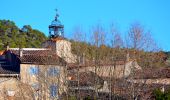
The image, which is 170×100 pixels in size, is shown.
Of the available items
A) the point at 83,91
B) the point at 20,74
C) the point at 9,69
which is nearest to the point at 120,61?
the point at 83,91

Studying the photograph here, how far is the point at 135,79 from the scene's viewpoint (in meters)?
26.1

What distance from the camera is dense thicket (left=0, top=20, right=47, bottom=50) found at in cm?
6657

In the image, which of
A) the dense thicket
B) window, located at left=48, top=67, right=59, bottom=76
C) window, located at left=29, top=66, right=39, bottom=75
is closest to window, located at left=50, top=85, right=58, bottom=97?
window, located at left=48, top=67, right=59, bottom=76

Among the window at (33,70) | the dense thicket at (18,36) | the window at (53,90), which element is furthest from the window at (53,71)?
the dense thicket at (18,36)

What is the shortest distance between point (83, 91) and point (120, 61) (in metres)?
2.40

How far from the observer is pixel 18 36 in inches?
2879

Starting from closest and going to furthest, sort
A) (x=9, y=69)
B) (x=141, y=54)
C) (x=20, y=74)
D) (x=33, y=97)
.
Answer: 1. (x=141, y=54)
2. (x=33, y=97)
3. (x=20, y=74)
4. (x=9, y=69)

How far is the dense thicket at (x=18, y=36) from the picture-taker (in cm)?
6657

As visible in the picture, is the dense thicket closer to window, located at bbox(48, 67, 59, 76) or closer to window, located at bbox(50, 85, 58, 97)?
window, located at bbox(48, 67, 59, 76)

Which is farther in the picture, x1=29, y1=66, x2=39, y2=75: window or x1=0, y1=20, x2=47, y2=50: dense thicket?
x1=0, y1=20, x2=47, y2=50: dense thicket

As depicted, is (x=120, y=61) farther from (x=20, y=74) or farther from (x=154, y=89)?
(x=20, y=74)

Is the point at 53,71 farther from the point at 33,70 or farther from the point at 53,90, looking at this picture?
the point at 33,70

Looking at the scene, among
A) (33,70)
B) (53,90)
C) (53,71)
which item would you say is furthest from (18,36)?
(53,90)

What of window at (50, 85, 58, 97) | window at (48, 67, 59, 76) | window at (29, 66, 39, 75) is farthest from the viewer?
window at (29, 66, 39, 75)
